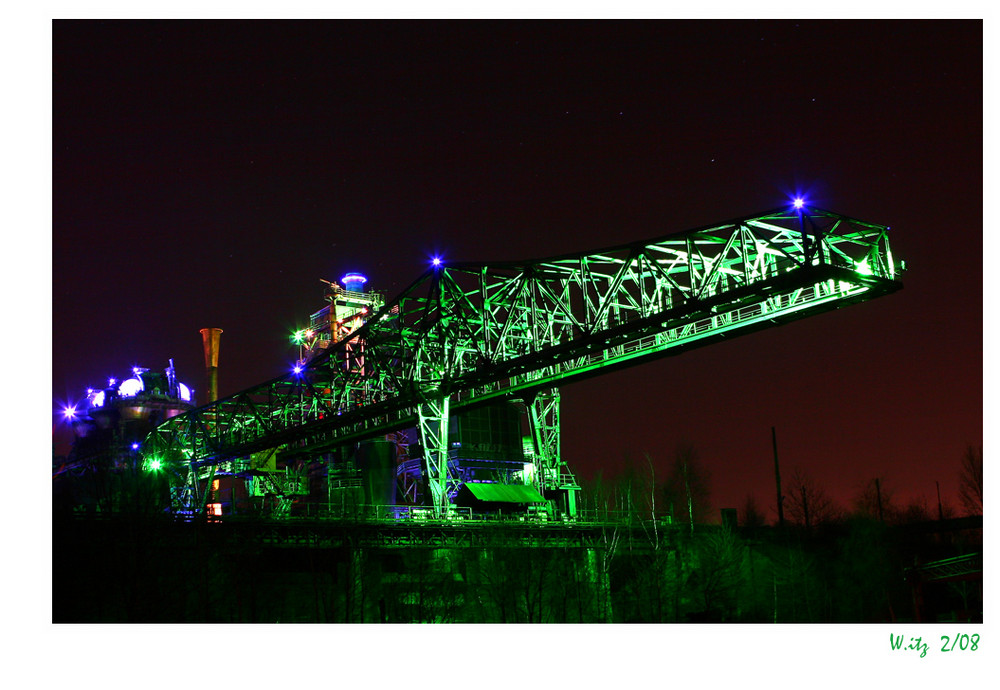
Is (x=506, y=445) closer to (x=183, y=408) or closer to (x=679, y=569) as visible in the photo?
(x=679, y=569)

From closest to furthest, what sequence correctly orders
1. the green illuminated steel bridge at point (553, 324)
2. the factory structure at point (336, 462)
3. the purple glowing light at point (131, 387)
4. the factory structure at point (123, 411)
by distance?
the green illuminated steel bridge at point (553, 324) → the factory structure at point (336, 462) → the factory structure at point (123, 411) → the purple glowing light at point (131, 387)

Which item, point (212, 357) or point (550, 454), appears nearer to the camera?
point (550, 454)

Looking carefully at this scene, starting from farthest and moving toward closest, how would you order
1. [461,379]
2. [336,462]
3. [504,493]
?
[336,462]
[504,493]
[461,379]

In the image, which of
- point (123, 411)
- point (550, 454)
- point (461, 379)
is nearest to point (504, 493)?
point (550, 454)

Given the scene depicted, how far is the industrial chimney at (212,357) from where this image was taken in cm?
10925

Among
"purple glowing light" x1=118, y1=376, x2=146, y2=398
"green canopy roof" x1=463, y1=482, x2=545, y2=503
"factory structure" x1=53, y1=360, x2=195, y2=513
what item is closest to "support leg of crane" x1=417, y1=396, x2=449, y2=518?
"green canopy roof" x1=463, y1=482, x2=545, y2=503

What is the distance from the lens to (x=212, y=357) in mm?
111188

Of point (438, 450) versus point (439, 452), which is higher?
point (438, 450)

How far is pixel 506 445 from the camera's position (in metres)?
75.2

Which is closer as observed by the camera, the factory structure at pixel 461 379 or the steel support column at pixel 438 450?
→ the factory structure at pixel 461 379

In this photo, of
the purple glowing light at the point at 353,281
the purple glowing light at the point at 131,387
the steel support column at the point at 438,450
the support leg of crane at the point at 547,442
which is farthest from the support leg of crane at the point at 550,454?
the purple glowing light at the point at 131,387

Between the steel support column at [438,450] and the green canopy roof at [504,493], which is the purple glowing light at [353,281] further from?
the steel support column at [438,450]

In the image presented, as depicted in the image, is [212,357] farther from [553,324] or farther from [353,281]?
[553,324]
